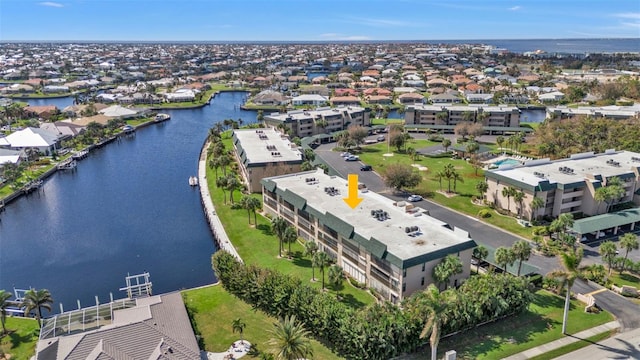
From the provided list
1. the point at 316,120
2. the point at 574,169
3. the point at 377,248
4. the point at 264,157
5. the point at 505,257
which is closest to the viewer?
the point at 377,248

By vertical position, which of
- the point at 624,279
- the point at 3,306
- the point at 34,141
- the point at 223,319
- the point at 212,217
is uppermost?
the point at 34,141

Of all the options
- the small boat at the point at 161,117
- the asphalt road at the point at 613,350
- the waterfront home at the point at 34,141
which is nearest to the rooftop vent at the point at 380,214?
the asphalt road at the point at 613,350

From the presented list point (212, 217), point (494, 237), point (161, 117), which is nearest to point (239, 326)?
point (212, 217)

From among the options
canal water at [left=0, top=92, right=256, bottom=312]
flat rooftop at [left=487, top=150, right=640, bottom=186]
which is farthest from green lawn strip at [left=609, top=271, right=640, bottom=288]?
canal water at [left=0, top=92, right=256, bottom=312]

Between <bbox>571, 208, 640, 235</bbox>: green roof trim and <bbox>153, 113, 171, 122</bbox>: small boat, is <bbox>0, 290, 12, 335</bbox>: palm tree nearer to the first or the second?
<bbox>571, 208, 640, 235</bbox>: green roof trim

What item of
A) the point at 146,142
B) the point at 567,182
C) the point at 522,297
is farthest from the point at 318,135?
the point at 522,297

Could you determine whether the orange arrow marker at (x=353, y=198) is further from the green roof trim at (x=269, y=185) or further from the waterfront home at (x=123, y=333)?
the waterfront home at (x=123, y=333)

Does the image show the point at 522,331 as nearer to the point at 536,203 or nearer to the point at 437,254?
the point at 437,254

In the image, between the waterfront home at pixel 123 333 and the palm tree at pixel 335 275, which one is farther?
the palm tree at pixel 335 275
